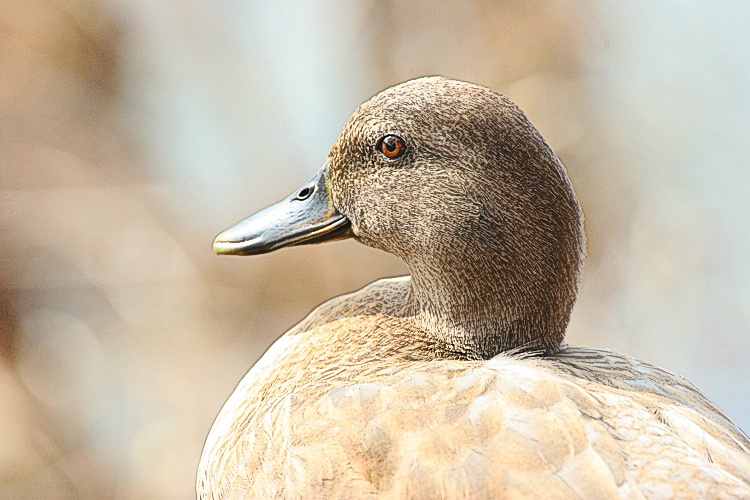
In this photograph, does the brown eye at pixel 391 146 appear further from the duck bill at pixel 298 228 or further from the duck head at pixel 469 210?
the duck bill at pixel 298 228

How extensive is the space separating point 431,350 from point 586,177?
2989 mm

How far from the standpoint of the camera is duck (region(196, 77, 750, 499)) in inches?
40.0

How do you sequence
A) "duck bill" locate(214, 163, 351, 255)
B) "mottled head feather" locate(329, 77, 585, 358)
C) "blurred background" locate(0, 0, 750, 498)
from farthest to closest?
"blurred background" locate(0, 0, 750, 498), "duck bill" locate(214, 163, 351, 255), "mottled head feather" locate(329, 77, 585, 358)

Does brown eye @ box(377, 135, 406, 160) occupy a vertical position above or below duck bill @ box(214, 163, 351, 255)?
above

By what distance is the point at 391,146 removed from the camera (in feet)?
4.55

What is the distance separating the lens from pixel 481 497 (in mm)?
975

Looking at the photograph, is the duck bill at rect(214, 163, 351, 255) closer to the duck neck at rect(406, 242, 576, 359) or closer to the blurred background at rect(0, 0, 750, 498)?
the duck neck at rect(406, 242, 576, 359)

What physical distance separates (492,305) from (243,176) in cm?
304

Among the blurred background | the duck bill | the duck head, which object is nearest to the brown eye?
the duck head

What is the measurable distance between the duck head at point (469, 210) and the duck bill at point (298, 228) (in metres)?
0.06

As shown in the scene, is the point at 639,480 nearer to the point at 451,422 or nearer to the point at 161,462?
the point at 451,422

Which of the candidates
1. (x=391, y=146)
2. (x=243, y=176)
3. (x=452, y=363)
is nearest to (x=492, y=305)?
(x=452, y=363)

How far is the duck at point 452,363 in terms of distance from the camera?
1.02 m

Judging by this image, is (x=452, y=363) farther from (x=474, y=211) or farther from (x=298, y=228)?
(x=298, y=228)
